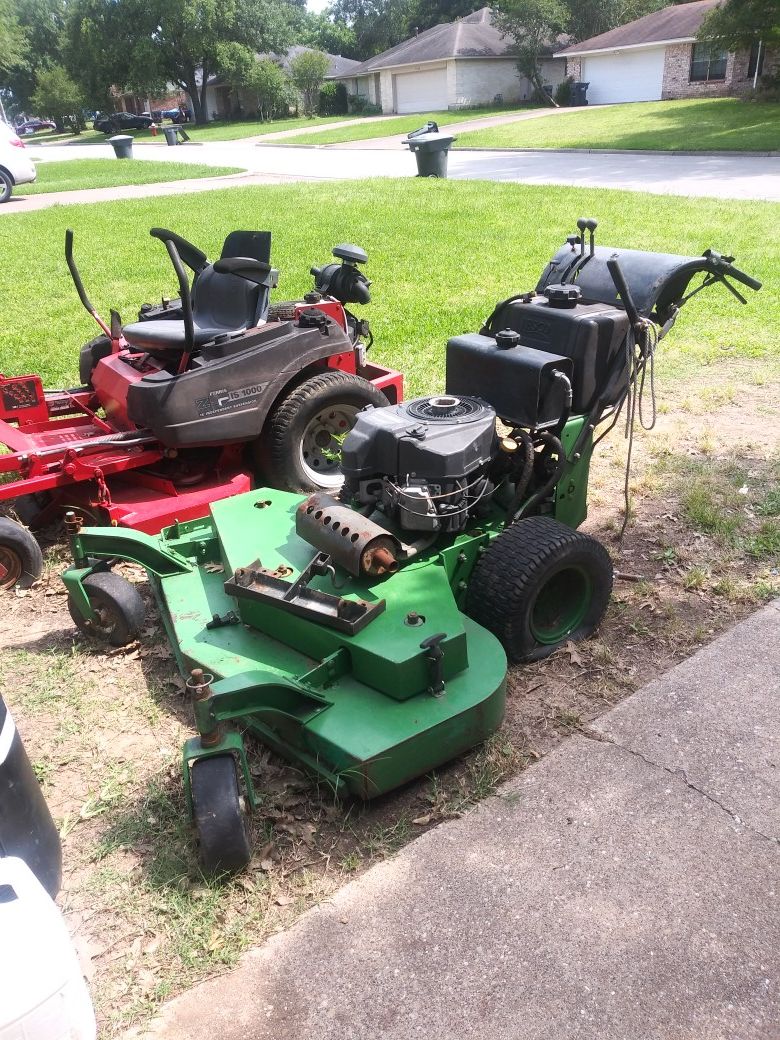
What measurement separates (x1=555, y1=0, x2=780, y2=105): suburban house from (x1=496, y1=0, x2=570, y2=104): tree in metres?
2.76

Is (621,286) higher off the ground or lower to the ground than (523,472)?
higher

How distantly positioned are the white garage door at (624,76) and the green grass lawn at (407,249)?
26.5 meters

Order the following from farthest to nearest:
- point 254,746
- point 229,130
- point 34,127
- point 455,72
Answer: point 34,127 → point 455,72 → point 229,130 → point 254,746

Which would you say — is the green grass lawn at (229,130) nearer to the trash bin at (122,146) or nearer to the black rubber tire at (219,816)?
the trash bin at (122,146)

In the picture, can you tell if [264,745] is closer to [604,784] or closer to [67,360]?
[604,784]

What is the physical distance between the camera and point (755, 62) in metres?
33.2

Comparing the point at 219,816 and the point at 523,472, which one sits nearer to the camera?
the point at 219,816

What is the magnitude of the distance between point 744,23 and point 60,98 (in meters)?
42.6

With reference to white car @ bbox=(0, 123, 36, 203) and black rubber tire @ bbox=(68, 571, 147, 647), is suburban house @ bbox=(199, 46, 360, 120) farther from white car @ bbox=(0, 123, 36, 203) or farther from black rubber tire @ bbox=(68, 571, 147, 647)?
black rubber tire @ bbox=(68, 571, 147, 647)

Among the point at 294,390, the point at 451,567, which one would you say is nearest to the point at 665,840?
the point at 451,567

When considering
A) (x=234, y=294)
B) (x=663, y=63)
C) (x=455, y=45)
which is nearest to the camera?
(x=234, y=294)

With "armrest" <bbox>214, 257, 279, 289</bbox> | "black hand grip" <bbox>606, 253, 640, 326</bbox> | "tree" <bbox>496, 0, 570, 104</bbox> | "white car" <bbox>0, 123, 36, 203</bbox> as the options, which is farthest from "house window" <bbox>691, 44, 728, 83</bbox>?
"black hand grip" <bbox>606, 253, 640, 326</bbox>

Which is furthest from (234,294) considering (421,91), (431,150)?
(421,91)

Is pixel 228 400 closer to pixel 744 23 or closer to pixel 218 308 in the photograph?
pixel 218 308
